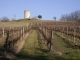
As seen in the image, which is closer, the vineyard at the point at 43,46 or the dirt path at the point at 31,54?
the dirt path at the point at 31,54

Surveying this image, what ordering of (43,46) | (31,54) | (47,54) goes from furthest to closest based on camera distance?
(43,46) < (31,54) < (47,54)

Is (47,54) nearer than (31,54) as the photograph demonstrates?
Yes

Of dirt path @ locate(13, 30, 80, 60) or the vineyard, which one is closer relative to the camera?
dirt path @ locate(13, 30, 80, 60)

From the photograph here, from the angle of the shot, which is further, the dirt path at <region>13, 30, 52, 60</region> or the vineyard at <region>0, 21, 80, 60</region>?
the vineyard at <region>0, 21, 80, 60</region>

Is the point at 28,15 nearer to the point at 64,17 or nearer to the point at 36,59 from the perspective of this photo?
the point at 64,17

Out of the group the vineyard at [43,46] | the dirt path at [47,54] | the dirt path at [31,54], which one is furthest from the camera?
the vineyard at [43,46]

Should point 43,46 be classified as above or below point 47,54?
below

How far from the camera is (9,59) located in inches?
546

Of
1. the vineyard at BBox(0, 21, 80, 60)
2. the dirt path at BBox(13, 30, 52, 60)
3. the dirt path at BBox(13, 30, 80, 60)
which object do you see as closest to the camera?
the dirt path at BBox(13, 30, 52, 60)

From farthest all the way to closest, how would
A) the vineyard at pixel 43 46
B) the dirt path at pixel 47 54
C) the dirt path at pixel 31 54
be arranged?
the vineyard at pixel 43 46 → the dirt path at pixel 47 54 → the dirt path at pixel 31 54

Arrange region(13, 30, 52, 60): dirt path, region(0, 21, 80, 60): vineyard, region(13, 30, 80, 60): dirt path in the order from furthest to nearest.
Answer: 1. region(0, 21, 80, 60): vineyard
2. region(13, 30, 80, 60): dirt path
3. region(13, 30, 52, 60): dirt path

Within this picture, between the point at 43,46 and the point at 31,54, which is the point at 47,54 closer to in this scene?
the point at 31,54

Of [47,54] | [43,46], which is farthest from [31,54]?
[43,46]

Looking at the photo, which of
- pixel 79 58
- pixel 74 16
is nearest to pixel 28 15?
pixel 74 16
